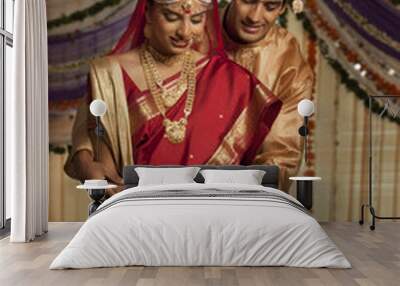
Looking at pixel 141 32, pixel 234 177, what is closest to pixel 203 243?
pixel 234 177

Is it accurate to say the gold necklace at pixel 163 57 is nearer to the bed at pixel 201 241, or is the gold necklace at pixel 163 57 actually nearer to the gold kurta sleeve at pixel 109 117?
the gold kurta sleeve at pixel 109 117

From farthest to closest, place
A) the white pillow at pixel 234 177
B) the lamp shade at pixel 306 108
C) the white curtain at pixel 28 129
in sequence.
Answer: the lamp shade at pixel 306 108 < the white pillow at pixel 234 177 < the white curtain at pixel 28 129

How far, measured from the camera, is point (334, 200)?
6.94 metres

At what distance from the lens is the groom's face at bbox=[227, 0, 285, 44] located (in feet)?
22.5

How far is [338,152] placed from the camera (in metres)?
6.88

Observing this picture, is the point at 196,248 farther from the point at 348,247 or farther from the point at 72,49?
the point at 72,49

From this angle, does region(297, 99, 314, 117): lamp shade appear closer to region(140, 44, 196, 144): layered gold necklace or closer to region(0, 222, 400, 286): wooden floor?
region(140, 44, 196, 144): layered gold necklace

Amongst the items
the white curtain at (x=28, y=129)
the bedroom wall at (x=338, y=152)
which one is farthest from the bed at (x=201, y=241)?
the bedroom wall at (x=338, y=152)

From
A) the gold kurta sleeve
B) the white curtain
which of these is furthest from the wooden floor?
the gold kurta sleeve

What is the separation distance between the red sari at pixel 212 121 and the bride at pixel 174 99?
0.04ft

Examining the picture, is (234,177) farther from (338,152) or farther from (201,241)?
(201,241)

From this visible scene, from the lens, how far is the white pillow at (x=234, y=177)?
20.4 ft

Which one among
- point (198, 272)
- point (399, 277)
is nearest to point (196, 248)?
point (198, 272)

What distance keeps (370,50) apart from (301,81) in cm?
94
